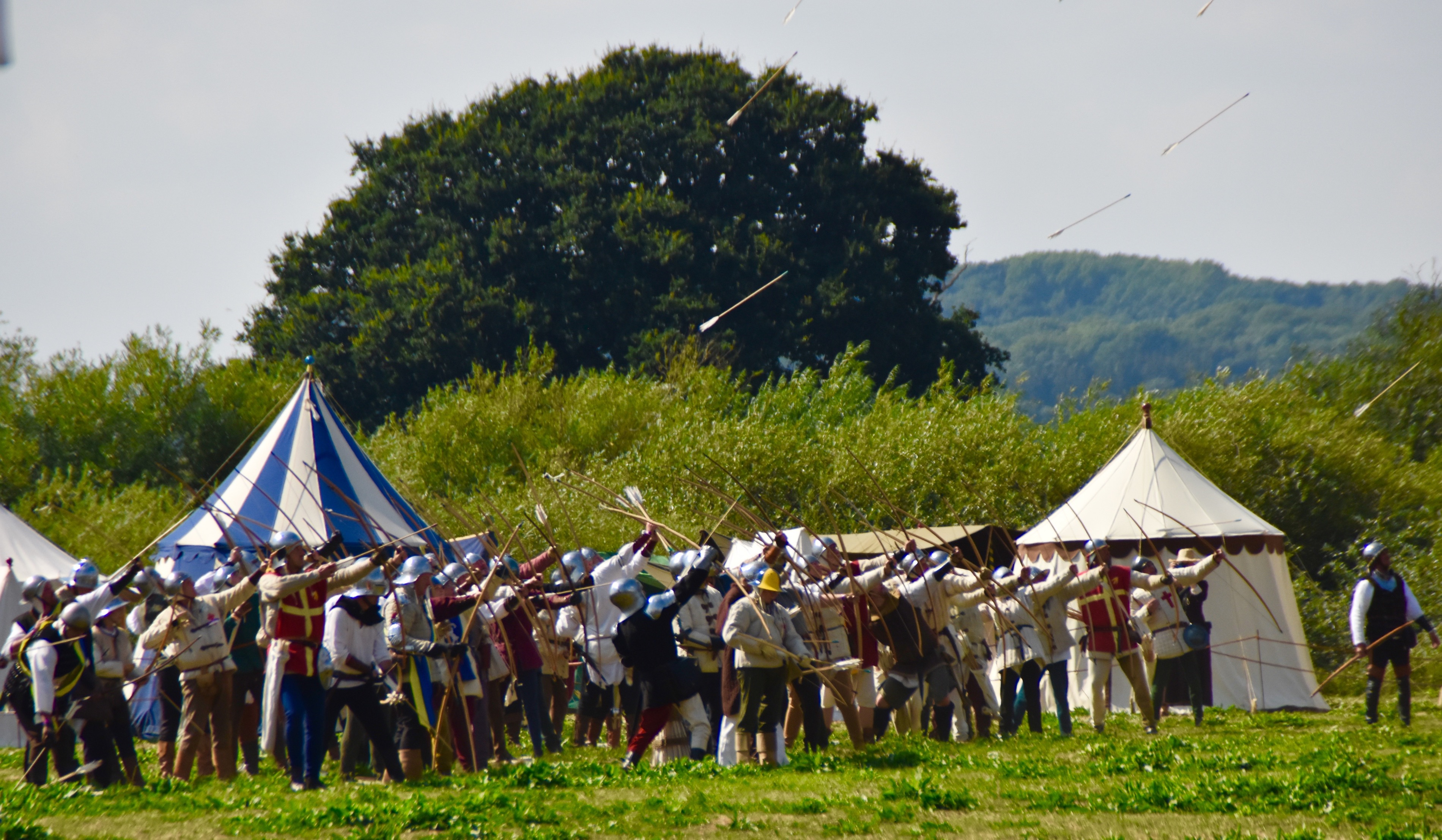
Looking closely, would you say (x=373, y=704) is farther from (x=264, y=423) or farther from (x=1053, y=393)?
(x=1053, y=393)

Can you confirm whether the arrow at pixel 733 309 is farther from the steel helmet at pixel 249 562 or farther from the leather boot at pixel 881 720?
the steel helmet at pixel 249 562

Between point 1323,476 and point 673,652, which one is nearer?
point 673,652

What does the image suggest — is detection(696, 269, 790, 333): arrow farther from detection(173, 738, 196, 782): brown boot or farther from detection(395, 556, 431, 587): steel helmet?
detection(173, 738, 196, 782): brown boot

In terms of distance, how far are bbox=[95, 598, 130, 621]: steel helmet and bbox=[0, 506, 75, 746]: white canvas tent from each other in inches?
190

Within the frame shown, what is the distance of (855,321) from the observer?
3084cm

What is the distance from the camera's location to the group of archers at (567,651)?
26.0 feet

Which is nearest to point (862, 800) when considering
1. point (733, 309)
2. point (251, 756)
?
point (251, 756)

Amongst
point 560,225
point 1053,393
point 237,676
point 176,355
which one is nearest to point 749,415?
point 560,225

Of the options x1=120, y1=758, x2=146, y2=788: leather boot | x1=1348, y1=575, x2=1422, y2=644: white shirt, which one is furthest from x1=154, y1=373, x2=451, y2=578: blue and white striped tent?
x1=1348, y1=575, x2=1422, y2=644: white shirt

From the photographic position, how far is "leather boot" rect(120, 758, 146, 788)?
7992 mm

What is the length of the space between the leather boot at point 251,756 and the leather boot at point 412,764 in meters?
1.62

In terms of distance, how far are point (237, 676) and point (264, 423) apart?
20.0 metres

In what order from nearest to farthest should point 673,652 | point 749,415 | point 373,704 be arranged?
point 373,704 → point 673,652 → point 749,415

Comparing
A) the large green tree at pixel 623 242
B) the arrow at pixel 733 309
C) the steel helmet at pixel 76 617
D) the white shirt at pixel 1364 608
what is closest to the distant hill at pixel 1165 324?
the large green tree at pixel 623 242
